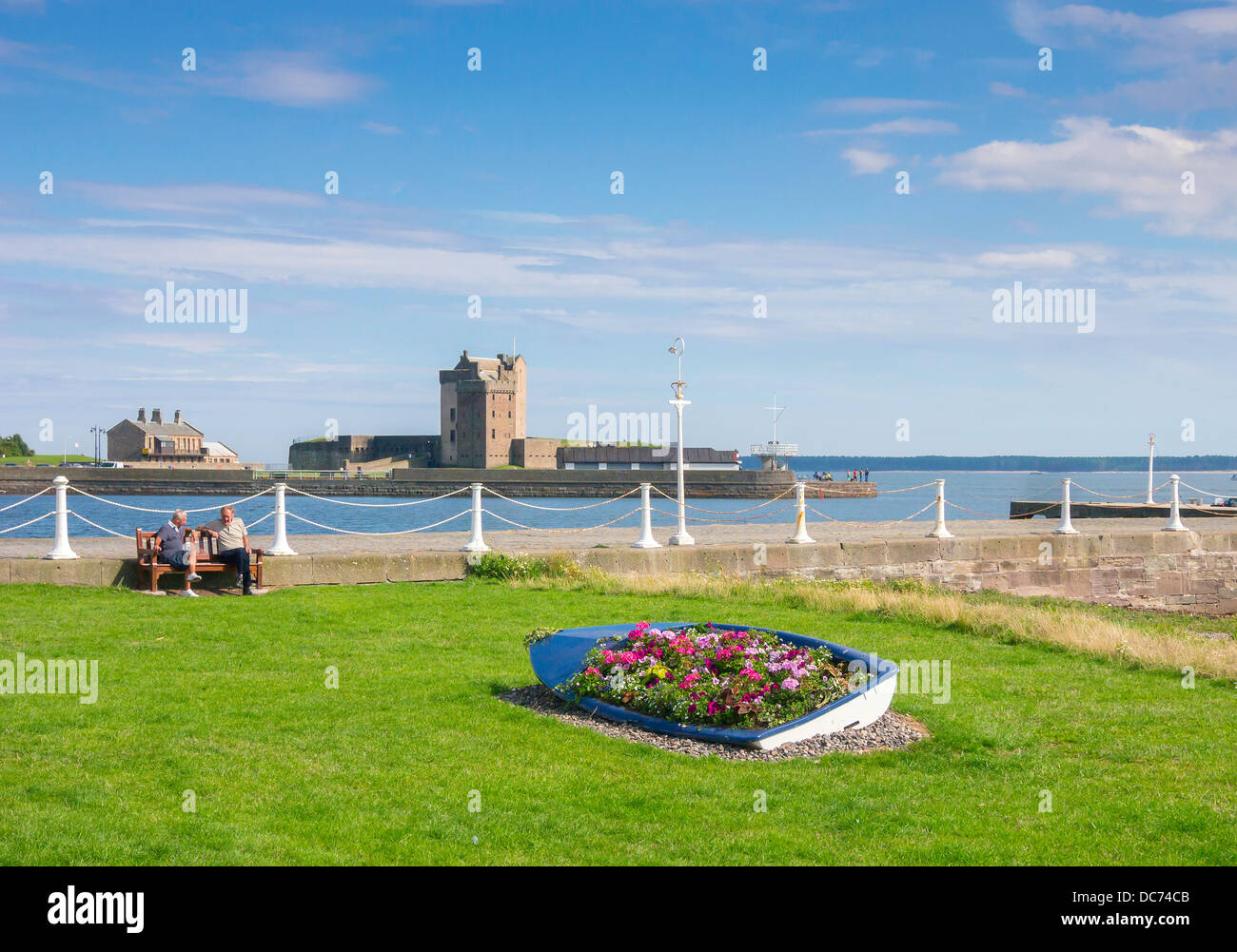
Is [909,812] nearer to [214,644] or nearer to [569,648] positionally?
[569,648]

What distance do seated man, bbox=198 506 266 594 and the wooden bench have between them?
0.09m

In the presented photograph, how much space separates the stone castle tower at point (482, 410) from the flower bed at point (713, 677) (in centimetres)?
11161

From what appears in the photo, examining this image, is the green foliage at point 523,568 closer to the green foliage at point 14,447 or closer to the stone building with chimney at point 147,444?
the stone building with chimney at point 147,444

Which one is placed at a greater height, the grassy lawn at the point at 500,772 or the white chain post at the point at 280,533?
the white chain post at the point at 280,533

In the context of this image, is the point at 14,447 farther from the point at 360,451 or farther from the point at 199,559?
the point at 199,559

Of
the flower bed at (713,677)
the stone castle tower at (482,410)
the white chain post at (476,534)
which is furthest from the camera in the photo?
the stone castle tower at (482,410)

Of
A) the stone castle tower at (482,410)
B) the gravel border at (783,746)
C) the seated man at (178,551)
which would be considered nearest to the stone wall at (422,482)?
the stone castle tower at (482,410)

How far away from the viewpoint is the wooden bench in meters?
14.6

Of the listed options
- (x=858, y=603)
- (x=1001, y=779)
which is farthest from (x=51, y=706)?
(x=858, y=603)

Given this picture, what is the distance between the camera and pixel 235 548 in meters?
15.0

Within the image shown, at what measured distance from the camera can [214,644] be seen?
1099cm

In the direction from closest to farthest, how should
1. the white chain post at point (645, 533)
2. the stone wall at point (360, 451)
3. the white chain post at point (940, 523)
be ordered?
1. the white chain post at point (645, 533)
2. the white chain post at point (940, 523)
3. the stone wall at point (360, 451)

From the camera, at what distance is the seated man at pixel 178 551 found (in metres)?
14.5
